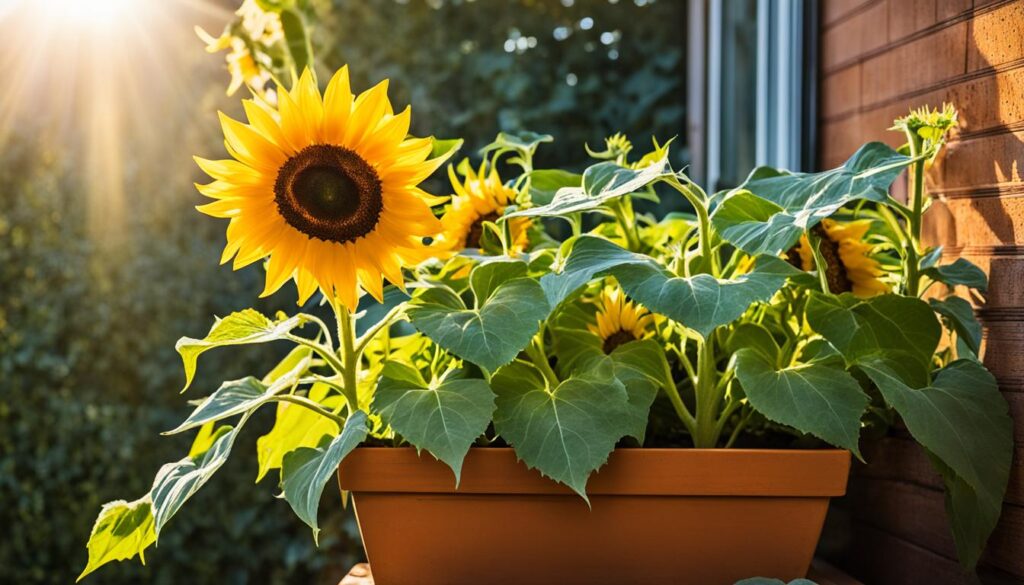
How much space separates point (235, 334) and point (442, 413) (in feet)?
0.69

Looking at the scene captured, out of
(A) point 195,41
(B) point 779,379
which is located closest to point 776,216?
(B) point 779,379

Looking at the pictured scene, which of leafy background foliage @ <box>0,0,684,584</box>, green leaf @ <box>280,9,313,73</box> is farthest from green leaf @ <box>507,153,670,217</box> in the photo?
leafy background foliage @ <box>0,0,684,584</box>

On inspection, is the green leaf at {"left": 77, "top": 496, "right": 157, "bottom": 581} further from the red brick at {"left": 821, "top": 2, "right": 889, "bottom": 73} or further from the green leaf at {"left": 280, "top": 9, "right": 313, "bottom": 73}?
the red brick at {"left": 821, "top": 2, "right": 889, "bottom": 73}

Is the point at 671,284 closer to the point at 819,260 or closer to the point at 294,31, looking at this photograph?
the point at 819,260

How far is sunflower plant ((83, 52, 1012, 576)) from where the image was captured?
735 millimetres

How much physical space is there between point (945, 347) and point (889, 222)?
0.14m

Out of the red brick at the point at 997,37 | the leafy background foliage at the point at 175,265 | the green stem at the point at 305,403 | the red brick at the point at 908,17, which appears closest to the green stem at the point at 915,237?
the red brick at the point at 997,37

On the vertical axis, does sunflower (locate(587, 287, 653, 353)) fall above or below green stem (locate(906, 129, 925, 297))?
below

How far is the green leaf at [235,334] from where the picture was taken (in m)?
0.81

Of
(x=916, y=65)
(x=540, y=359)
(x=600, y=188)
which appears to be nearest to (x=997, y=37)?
(x=916, y=65)

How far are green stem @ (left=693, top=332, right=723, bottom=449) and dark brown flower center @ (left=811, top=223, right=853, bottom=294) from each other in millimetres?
153

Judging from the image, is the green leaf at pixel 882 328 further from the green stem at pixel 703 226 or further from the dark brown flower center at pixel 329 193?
the dark brown flower center at pixel 329 193

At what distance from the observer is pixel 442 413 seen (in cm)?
75

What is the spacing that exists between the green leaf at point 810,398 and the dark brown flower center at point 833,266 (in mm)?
154
